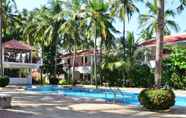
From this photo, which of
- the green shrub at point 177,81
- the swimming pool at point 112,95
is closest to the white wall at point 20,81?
the swimming pool at point 112,95

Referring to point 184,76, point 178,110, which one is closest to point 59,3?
point 184,76

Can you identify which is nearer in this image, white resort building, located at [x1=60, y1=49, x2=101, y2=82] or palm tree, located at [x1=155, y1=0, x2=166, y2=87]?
palm tree, located at [x1=155, y1=0, x2=166, y2=87]

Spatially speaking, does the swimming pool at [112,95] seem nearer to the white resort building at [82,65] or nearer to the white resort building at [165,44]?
the white resort building at [165,44]

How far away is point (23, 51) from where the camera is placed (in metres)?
51.6

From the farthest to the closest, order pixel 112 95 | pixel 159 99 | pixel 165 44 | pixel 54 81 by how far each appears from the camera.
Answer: pixel 54 81
pixel 165 44
pixel 112 95
pixel 159 99

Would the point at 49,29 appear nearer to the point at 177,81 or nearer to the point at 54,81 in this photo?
the point at 54,81

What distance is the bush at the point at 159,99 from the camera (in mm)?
17641

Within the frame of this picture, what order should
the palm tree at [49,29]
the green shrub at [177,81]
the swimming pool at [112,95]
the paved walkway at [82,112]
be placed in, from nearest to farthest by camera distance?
the paved walkway at [82,112], the swimming pool at [112,95], the green shrub at [177,81], the palm tree at [49,29]

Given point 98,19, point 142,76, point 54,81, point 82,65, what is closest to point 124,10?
point 98,19

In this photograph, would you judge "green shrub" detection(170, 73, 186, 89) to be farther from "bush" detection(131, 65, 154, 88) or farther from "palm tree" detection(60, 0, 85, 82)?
"palm tree" detection(60, 0, 85, 82)

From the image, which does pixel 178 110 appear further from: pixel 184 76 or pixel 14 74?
pixel 14 74

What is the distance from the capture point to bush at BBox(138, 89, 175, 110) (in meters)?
17.6

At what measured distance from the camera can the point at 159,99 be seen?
1767cm

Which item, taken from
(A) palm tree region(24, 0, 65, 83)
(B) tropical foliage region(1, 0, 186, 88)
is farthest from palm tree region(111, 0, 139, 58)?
(A) palm tree region(24, 0, 65, 83)
